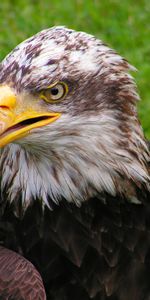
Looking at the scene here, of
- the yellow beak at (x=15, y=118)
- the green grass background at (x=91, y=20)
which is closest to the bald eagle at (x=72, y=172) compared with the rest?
the yellow beak at (x=15, y=118)

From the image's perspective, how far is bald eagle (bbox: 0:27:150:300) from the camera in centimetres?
564

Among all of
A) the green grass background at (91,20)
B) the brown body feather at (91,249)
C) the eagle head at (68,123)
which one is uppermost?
the green grass background at (91,20)

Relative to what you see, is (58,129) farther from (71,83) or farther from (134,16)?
(134,16)

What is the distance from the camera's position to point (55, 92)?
18.5 feet

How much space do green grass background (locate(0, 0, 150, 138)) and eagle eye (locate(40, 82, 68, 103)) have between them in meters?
4.03

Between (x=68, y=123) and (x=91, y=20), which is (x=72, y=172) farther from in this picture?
(x=91, y=20)

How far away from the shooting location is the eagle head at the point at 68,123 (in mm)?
5613

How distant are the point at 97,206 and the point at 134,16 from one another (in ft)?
15.6

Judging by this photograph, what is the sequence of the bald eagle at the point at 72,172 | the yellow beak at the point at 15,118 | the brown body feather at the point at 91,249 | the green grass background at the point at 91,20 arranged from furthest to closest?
the green grass background at the point at 91,20
the brown body feather at the point at 91,249
the bald eagle at the point at 72,172
the yellow beak at the point at 15,118

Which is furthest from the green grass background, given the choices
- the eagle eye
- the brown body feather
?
the eagle eye

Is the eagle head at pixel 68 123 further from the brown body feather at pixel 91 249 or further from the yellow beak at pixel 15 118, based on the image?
the brown body feather at pixel 91 249

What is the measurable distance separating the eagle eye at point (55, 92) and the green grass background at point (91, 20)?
403 centimetres

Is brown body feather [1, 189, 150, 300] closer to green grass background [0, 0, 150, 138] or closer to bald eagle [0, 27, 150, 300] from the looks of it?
bald eagle [0, 27, 150, 300]

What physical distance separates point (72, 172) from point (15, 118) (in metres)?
0.53
